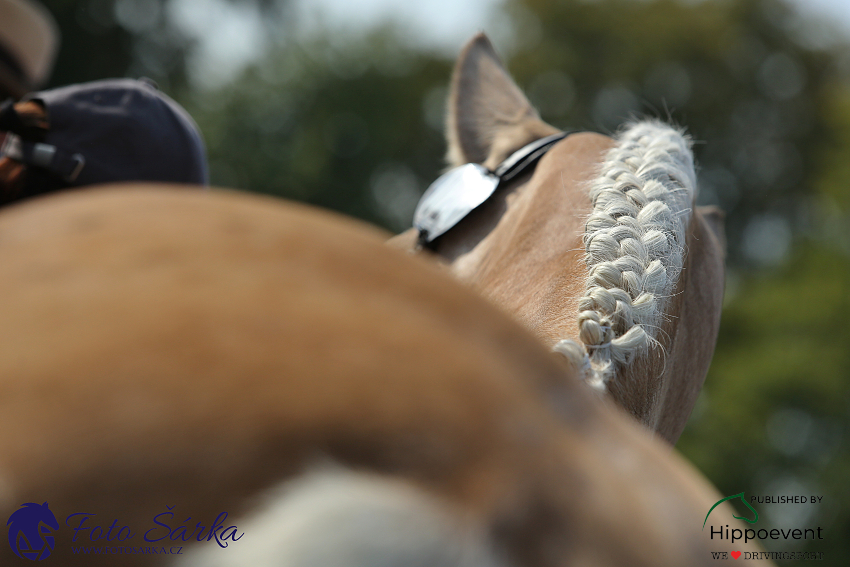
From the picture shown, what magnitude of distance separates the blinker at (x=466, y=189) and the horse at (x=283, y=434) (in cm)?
99

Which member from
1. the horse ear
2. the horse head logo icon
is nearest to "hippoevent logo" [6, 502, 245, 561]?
the horse head logo icon

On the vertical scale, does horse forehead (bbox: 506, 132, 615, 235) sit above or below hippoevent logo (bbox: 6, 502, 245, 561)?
below

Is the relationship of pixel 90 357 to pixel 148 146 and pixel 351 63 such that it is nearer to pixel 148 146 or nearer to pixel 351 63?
pixel 148 146

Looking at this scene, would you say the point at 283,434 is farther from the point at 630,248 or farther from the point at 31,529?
the point at 630,248

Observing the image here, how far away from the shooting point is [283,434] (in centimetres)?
38

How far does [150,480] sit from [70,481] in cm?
4

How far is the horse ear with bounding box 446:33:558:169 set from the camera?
162 cm

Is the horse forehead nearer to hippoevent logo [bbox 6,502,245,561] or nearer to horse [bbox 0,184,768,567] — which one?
horse [bbox 0,184,768,567]

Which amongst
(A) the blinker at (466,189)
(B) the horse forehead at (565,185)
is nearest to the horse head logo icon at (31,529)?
(B) the horse forehead at (565,185)

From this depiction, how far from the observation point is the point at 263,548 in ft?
1.22

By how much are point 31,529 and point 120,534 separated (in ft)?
0.16

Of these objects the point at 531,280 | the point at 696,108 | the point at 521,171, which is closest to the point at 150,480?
the point at 531,280

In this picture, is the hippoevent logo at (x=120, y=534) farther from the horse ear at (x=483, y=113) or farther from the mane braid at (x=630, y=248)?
the horse ear at (x=483, y=113)

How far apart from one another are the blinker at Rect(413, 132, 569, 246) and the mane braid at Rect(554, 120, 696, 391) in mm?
219
